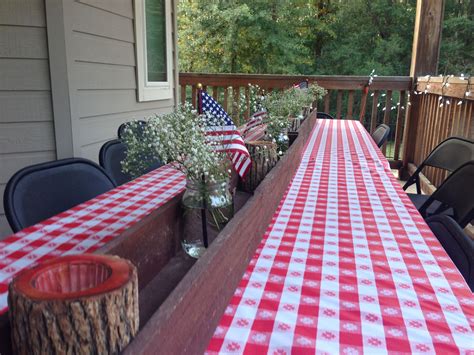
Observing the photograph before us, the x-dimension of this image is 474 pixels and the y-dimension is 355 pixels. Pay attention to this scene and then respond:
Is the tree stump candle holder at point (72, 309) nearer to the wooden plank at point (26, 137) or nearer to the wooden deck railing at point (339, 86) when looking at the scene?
the wooden plank at point (26, 137)

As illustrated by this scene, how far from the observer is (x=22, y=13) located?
2.22 metres

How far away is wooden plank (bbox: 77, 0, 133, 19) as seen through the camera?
8.93ft

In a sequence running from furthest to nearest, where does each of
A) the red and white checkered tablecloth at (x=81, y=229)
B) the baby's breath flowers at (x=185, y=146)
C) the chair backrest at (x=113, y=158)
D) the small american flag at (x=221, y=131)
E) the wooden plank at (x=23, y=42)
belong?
the wooden plank at (x=23, y=42)
the chair backrest at (x=113, y=158)
the small american flag at (x=221, y=131)
the red and white checkered tablecloth at (x=81, y=229)
the baby's breath flowers at (x=185, y=146)

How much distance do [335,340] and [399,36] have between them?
1312 centimetres

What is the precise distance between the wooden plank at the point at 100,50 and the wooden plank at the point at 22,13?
0.75 feet

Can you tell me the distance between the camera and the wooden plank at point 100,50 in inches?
99.3

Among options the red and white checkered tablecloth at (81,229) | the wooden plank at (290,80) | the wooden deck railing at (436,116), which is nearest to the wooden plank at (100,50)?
the red and white checkered tablecloth at (81,229)

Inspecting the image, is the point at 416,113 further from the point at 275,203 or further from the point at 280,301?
the point at 280,301

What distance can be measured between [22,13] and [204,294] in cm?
212

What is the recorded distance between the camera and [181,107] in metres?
1.17

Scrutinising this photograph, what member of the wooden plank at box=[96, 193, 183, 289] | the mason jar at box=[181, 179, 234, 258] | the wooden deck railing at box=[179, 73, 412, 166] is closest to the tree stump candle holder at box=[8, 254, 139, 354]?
the wooden plank at box=[96, 193, 183, 289]

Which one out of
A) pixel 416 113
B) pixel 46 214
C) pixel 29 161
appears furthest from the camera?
pixel 416 113

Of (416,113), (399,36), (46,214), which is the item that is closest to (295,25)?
(399,36)

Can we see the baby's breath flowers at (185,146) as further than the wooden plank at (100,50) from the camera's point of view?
No
